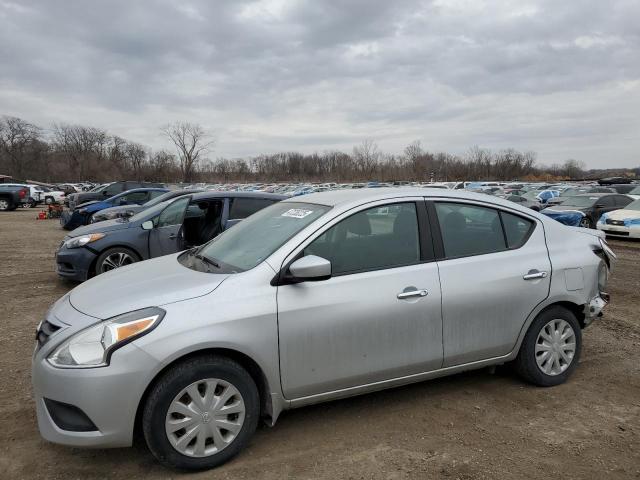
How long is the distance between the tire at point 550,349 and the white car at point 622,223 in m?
12.4

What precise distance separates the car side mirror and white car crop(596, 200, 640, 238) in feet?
47.7

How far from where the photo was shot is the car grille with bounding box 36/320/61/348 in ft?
9.76

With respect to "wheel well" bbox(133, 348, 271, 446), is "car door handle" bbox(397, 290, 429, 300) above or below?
above

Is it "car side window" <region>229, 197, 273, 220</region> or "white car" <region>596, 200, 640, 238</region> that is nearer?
"car side window" <region>229, 197, 273, 220</region>

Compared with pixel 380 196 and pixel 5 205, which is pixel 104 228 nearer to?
pixel 380 196

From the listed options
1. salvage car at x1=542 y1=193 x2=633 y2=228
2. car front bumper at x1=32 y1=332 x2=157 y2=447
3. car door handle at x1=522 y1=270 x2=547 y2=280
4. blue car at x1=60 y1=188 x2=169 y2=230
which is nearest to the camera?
car front bumper at x1=32 y1=332 x2=157 y2=447

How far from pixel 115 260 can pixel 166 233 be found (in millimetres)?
882

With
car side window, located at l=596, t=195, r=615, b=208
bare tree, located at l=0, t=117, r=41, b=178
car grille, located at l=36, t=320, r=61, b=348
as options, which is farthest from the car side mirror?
bare tree, located at l=0, t=117, r=41, b=178

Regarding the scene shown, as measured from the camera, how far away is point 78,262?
294 inches

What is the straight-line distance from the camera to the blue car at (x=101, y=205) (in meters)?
16.0

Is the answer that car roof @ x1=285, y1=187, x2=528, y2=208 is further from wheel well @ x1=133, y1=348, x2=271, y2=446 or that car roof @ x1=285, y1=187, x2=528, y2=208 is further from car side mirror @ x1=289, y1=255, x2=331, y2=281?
wheel well @ x1=133, y1=348, x2=271, y2=446

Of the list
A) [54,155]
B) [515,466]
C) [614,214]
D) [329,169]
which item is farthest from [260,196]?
[329,169]

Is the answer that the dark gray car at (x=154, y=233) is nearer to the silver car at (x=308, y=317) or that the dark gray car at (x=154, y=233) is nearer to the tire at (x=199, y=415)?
the silver car at (x=308, y=317)

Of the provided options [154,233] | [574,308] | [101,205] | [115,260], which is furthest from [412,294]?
[101,205]
